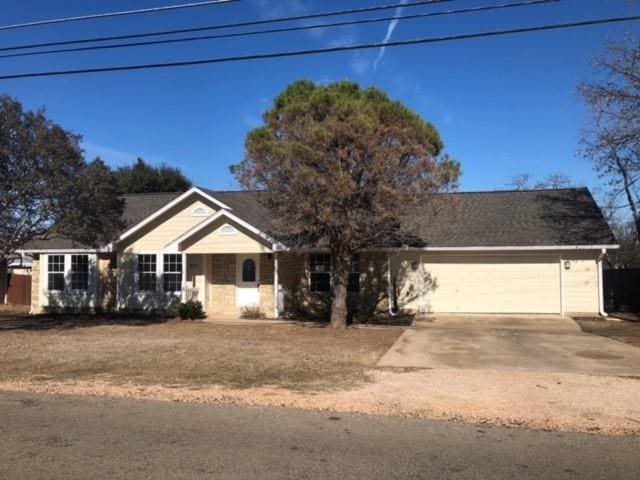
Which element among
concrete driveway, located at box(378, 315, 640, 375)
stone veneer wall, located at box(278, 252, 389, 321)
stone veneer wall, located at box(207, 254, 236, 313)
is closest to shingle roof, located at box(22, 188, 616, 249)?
stone veneer wall, located at box(278, 252, 389, 321)

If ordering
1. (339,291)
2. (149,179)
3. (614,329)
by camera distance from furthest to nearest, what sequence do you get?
(149,179) → (339,291) → (614,329)

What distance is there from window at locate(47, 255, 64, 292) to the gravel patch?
15.2 m

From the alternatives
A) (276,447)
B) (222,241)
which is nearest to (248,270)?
(222,241)

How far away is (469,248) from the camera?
20.6 m

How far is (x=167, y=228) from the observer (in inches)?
907

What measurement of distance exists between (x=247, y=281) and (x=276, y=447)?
16.5 metres

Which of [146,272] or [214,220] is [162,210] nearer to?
[146,272]

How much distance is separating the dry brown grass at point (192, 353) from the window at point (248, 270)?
3.43 m

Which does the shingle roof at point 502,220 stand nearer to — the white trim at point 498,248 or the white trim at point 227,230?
the white trim at point 498,248

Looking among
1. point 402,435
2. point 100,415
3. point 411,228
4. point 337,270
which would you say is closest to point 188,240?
point 337,270

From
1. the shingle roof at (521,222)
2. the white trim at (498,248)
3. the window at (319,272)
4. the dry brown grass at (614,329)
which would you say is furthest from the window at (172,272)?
the dry brown grass at (614,329)

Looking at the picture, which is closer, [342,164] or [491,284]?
[342,164]

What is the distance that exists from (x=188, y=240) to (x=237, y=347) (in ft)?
26.5

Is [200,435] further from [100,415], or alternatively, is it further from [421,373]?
[421,373]
